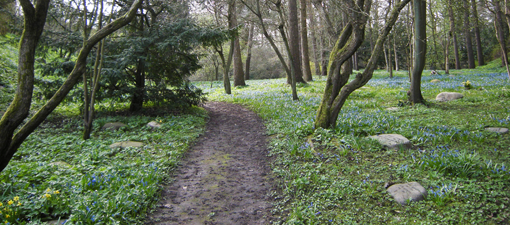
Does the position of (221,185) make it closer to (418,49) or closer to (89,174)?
(89,174)

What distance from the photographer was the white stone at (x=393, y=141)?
5336 mm

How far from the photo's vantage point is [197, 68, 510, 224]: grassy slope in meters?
3.55

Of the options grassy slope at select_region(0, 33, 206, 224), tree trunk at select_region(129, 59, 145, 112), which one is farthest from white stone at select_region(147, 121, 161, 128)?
tree trunk at select_region(129, 59, 145, 112)

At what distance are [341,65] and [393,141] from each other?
78.5 inches

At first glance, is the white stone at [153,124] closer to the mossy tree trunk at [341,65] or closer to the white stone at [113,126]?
the white stone at [113,126]

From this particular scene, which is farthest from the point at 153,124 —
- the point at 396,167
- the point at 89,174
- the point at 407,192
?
the point at 407,192

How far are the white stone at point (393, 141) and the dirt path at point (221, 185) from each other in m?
2.24

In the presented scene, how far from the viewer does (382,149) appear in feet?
17.8

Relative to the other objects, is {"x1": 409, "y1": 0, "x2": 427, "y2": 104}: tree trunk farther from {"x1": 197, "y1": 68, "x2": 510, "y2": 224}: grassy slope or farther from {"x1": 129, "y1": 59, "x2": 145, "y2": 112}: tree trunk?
{"x1": 129, "y1": 59, "x2": 145, "y2": 112}: tree trunk

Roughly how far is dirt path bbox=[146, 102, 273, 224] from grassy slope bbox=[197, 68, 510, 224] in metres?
0.36

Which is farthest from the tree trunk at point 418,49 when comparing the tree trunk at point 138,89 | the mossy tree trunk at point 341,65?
the tree trunk at point 138,89

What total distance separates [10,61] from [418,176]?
1801 centimetres

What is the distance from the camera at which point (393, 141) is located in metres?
5.46

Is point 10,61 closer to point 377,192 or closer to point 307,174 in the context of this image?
point 307,174
